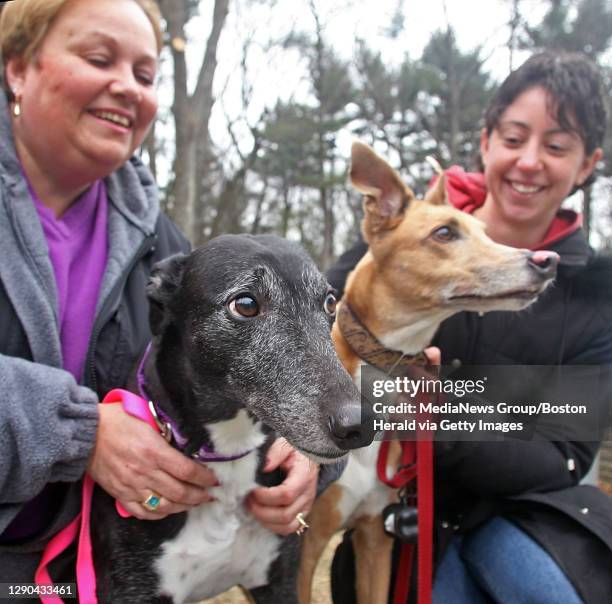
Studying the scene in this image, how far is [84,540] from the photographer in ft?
4.91

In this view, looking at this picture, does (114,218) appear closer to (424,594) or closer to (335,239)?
(424,594)

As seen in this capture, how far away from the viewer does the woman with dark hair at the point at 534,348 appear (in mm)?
1924

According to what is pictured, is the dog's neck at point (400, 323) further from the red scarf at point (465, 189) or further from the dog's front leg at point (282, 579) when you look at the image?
the dog's front leg at point (282, 579)

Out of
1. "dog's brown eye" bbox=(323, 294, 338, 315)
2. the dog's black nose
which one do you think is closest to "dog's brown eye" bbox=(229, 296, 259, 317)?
"dog's brown eye" bbox=(323, 294, 338, 315)

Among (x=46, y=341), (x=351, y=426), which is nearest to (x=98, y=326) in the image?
(x=46, y=341)

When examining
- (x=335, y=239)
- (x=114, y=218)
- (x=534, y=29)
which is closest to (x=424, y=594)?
(x=114, y=218)

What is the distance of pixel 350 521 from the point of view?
2.21 meters

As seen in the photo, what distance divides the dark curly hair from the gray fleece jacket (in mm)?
1454

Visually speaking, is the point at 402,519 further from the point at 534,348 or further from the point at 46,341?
the point at 46,341

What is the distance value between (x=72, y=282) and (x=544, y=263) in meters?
1.59

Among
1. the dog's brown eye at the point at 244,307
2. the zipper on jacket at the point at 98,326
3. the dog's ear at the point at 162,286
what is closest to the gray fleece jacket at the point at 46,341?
the zipper on jacket at the point at 98,326

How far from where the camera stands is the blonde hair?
170cm

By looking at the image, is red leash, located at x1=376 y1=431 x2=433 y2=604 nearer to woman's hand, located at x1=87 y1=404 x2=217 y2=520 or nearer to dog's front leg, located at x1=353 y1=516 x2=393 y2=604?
dog's front leg, located at x1=353 y1=516 x2=393 y2=604

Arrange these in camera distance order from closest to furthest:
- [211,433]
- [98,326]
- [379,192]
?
[211,433] < [98,326] < [379,192]
